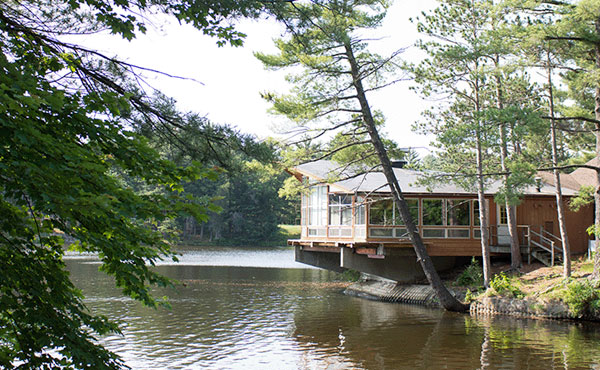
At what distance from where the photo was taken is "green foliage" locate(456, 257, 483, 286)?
64.6 ft

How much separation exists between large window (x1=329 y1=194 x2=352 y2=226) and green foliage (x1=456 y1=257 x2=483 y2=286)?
4.21 meters

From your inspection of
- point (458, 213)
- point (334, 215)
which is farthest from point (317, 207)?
point (458, 213)

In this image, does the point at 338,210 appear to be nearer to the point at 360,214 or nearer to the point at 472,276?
the point at 360,214

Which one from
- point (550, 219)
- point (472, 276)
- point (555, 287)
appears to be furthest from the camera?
point (550, 219)

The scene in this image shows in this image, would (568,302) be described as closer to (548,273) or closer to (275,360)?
(548,273)

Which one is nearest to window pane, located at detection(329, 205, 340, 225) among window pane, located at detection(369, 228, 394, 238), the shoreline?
window pane, located at detection(369, 228, 394, 238)

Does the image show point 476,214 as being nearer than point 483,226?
No

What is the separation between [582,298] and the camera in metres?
15.3

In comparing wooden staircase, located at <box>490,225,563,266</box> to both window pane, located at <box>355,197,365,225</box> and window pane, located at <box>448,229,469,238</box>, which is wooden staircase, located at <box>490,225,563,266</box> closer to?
window pane, located at <box>448,229,469,238</box>

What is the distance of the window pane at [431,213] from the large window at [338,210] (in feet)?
8.60

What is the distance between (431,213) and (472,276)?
266 centimetres

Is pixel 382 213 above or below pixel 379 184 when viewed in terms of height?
below

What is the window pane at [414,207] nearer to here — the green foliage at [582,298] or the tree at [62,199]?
the green foliage at [582,298]

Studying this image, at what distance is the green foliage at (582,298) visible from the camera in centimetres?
1522
